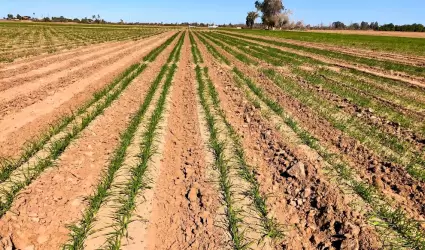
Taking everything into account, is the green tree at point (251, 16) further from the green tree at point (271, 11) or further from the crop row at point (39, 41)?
the crop row at point (39, 41)

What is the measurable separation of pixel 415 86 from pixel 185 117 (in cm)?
1122

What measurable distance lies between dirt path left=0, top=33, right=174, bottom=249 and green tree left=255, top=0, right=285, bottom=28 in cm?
12598

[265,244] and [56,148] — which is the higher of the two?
[56,148]

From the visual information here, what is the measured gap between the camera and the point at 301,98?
11.7m

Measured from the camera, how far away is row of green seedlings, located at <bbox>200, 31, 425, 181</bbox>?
22.1 feet

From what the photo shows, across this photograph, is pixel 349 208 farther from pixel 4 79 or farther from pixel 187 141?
pixel 4 79

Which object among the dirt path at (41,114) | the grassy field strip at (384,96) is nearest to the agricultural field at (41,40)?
the dirt path at (41,114)

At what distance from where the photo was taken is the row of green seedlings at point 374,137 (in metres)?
6.72

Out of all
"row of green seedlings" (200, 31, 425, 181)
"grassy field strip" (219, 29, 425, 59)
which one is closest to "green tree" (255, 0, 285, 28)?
"grassy field strip" (219, 29, 425, 59)

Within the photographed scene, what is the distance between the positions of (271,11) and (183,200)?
128635mm

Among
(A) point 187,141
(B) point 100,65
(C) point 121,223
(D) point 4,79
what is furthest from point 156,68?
(C) point 121,223

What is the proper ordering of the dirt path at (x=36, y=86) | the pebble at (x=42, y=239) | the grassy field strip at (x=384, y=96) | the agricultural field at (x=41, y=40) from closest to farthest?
1. the pebble at (x=42, y=239)
2. the dirt path at (x=36, y=86)
3. the grassy field strip at (x=384, y=96)
4. the agricultural field at (x=41, y=40)

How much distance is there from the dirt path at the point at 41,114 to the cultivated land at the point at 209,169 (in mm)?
64

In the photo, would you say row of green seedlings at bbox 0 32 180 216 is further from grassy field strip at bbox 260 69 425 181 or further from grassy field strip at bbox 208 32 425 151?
grassy field strip at bbox 208 32 425 151
